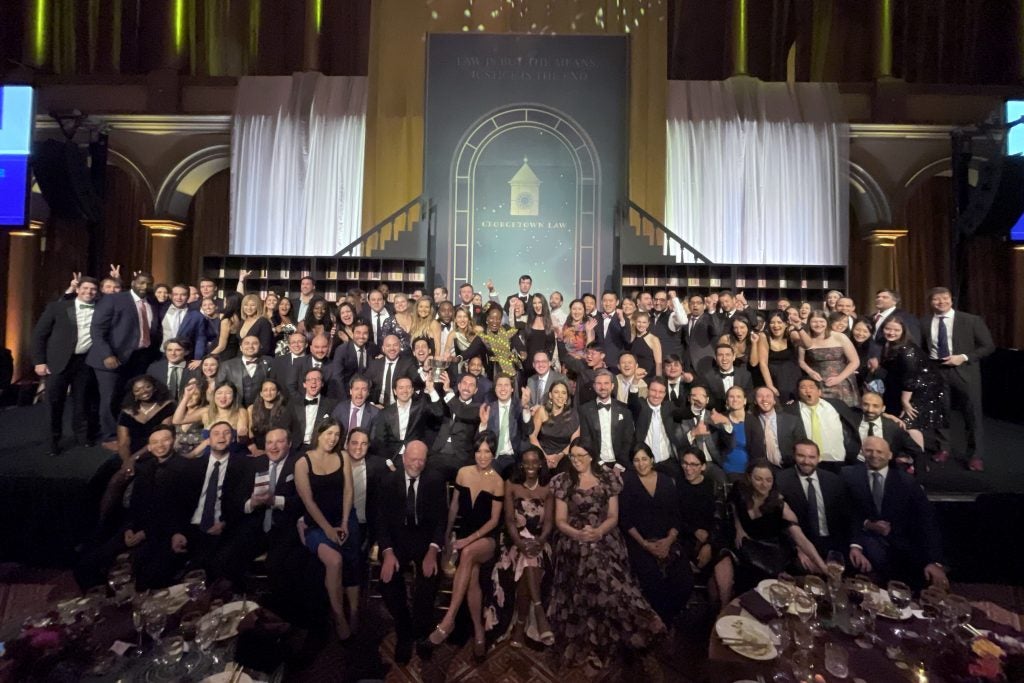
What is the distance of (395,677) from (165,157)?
930cm

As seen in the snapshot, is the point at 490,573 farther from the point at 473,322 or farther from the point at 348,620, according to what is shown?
the point at 473,322

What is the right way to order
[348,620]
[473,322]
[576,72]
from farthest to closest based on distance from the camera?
[576,72]
[473,322]
[348,620]

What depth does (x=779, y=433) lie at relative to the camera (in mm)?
3867

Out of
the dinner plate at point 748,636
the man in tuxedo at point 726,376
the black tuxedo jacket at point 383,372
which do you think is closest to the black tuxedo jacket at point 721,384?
the man in tuxedo at point 726,376

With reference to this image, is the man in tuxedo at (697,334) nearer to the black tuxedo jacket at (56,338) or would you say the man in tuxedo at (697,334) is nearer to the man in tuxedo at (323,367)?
the man in tuxedo at (323,367)

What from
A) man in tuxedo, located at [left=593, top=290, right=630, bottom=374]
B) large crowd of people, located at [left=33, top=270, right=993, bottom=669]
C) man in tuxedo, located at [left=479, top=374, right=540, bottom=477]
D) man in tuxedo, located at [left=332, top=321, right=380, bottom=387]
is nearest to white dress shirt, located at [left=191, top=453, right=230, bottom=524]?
large crowd of people, located at [left=33, top=270, right=993, bottom=669]

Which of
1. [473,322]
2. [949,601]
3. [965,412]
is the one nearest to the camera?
[949,601]

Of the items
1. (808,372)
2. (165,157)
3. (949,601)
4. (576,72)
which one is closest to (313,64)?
(165,157)

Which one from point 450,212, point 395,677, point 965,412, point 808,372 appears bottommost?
point 395,677

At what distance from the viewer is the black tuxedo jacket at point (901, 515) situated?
3312mm

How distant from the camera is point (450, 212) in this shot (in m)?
8.47

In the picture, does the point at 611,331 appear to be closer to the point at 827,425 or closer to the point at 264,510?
the point at 827,425

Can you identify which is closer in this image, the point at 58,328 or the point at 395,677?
the point at 395,677

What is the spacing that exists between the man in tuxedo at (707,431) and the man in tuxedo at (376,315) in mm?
2805
